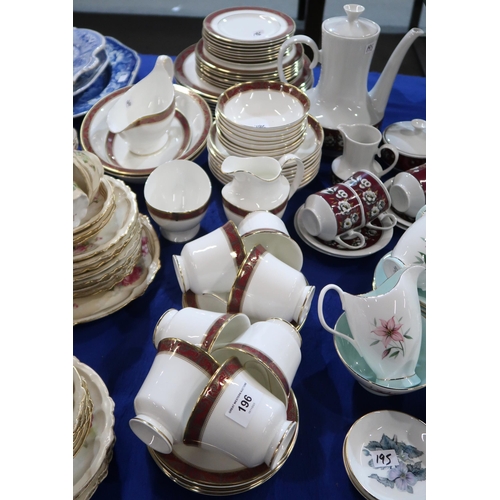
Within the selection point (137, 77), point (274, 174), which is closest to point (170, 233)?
point (274, 174)

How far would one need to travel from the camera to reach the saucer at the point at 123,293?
847mm

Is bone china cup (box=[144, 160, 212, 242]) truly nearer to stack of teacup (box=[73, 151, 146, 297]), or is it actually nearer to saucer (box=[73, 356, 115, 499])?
stack of teacup (box=[73, 151, 146, 297])

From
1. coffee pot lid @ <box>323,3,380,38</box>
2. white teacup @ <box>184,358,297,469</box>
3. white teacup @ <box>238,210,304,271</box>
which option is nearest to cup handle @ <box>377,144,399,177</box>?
coffee pot lid @ <box>323,3,380,38</box>

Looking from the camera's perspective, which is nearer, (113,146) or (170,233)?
(170,233)

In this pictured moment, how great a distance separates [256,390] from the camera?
58cm

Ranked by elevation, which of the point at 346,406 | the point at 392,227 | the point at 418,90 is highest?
the point at 418,90

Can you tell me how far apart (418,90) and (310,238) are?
73 cm

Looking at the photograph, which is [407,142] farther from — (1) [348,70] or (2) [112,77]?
(2) [112,77]

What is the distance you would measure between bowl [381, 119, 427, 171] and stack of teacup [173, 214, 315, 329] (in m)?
0.44

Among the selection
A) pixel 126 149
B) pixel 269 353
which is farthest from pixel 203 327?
pixel 126 149

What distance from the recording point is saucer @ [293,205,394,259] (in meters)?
0.96

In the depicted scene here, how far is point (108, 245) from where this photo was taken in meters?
0.80

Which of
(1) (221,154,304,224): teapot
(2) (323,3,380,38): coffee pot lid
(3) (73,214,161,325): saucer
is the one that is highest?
(2) (323,3,380,38): coffee pot lid
